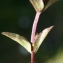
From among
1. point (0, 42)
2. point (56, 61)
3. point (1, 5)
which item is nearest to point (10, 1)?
point (1, 5)

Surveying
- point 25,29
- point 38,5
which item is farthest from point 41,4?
point 25,29

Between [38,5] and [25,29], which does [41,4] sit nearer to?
[38,5]

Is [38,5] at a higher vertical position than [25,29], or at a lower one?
higher

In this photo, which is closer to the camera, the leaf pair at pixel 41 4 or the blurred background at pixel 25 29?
the leaf pair at pixel 41 4

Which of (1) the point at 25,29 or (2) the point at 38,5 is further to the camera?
(1) the point at 25,29

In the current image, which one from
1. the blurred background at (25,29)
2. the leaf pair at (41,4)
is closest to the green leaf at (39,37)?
the leaf pair at (41,4)

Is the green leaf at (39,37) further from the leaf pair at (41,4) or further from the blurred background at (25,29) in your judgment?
the blurred background at (25,29)

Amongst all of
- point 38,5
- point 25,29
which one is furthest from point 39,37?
point 25,29

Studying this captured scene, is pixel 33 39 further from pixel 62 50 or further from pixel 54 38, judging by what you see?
pixel 54 38

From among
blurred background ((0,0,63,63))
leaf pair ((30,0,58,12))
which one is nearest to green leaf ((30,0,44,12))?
leaf pair ((30,0,58,12))
